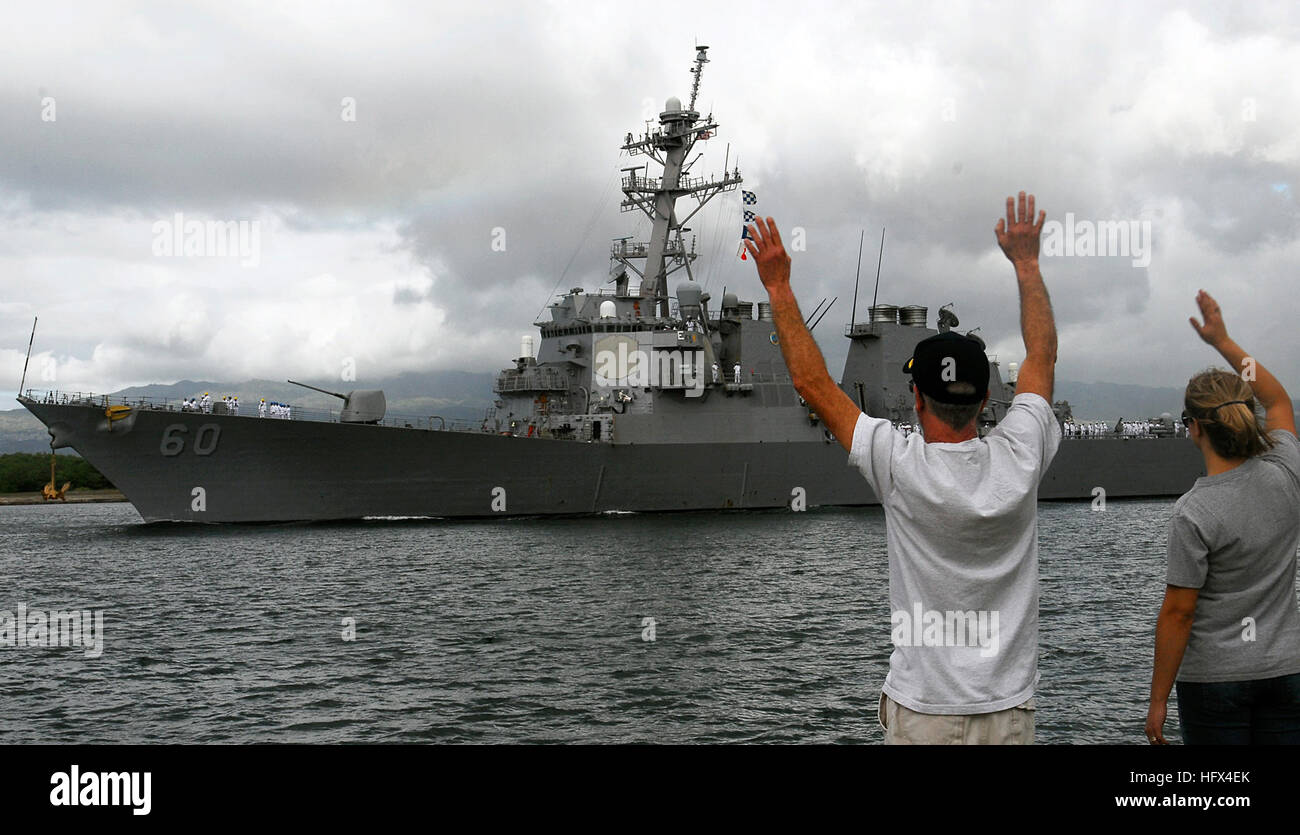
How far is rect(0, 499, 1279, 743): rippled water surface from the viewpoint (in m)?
10.6

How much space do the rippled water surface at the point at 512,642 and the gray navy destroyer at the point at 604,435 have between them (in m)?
3.63

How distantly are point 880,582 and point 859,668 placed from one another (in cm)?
760

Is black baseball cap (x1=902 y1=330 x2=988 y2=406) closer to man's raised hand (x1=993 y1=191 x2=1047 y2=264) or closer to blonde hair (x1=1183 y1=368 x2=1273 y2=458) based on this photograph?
man's raised hand (x1=993 y1=191 x2=1047 y2=264)

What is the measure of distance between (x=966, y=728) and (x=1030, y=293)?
130 centimetres

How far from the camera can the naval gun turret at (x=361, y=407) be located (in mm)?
30891

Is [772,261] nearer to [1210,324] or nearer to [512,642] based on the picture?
[1210,324]

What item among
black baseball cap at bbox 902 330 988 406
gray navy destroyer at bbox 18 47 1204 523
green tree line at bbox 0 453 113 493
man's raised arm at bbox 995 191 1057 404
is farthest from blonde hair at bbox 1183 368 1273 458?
green tree line at bbox 0 453 113 493

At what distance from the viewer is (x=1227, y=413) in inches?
126

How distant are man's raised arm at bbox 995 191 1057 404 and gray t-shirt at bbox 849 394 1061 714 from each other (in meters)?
0.26

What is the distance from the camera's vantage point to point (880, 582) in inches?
794
